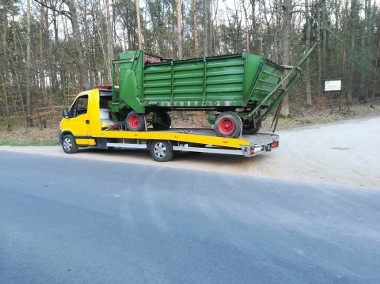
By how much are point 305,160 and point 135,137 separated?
5.17 meters

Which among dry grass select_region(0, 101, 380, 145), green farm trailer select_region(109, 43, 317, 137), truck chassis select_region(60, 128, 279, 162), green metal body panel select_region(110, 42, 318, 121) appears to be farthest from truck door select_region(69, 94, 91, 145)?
dry grass select_region(0, 101, 380, 145)

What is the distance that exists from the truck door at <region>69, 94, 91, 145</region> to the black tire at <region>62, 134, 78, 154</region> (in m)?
0.21

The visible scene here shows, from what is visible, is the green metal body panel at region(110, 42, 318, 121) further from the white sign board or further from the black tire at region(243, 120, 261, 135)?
the white sign board

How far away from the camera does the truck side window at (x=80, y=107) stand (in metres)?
11.5

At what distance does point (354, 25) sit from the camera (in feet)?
103

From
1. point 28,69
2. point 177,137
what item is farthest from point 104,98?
point 28,69

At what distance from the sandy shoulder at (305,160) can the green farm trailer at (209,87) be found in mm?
1082

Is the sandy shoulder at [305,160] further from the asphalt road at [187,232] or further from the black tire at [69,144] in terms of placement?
the asphalt road at [187,232]

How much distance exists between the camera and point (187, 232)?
13.6ft

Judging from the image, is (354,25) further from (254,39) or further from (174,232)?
(174,232)

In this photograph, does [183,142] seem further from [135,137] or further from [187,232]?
[187,232]

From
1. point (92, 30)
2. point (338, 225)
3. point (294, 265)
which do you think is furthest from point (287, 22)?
point (294, 265)

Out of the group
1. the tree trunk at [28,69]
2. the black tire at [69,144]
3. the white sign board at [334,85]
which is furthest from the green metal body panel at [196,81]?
the white sign board at [334,85]

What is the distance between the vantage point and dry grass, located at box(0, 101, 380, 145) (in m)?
17.6
